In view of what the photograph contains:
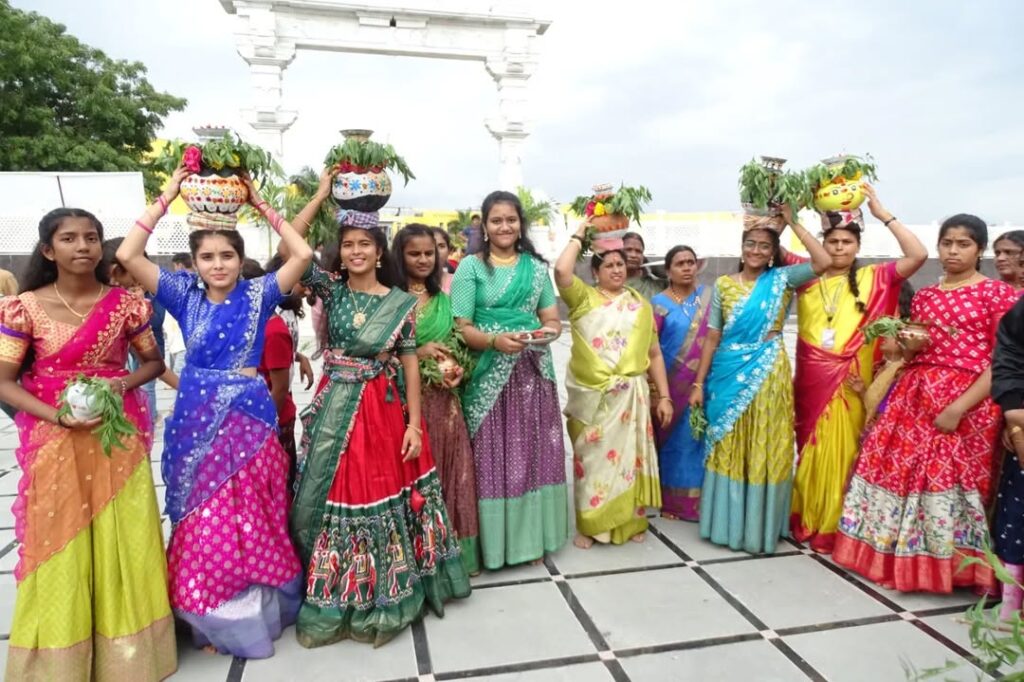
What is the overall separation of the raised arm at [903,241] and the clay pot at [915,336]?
0.30m

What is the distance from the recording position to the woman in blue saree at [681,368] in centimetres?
450

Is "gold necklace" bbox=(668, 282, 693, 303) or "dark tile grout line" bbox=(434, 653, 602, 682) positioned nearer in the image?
"dark tile grout line" bbox=(434, 653, 602, 682)

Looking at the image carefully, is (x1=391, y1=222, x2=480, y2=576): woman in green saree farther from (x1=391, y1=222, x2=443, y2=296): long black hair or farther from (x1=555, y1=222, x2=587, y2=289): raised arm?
(x1=555, y1=222, x2=587, y2=289): raised arm

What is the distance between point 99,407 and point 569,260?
230cm

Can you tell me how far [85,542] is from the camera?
2.57 m

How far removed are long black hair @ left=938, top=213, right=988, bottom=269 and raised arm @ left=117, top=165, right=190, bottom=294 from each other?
11.5ft

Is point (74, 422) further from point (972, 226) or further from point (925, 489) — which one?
point (972, 226)

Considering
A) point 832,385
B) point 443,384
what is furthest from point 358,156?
point 832,385

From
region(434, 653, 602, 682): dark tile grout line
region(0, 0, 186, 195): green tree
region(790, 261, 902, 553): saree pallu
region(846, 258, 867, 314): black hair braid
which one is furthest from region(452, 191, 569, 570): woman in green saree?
region(0, 0, 186, 195): green tree

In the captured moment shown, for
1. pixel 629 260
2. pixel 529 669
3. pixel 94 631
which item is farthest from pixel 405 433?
pixel 629 260

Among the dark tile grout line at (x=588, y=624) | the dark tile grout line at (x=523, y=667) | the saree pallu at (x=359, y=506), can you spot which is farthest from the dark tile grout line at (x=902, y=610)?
the saree pallu at (x=359, y=506)

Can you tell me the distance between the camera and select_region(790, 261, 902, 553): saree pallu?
12.5ft

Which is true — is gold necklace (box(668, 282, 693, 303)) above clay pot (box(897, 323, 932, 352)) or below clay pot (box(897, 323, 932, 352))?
above

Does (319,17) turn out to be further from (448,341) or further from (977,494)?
(977,494)
